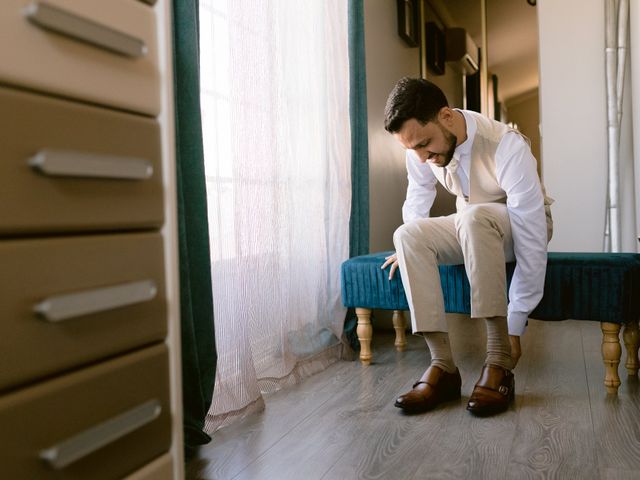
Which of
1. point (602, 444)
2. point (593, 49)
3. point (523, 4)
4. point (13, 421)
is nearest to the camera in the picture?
point (13, 421)

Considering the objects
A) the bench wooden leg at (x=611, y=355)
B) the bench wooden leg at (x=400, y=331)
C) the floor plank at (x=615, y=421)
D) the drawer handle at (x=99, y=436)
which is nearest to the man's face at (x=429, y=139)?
the bench wooden leg at (x=611, y=355)

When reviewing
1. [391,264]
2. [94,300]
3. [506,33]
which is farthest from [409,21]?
[506,33]

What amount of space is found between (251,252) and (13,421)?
126 centimetres

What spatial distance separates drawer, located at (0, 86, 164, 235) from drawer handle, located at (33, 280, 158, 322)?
0.08 m

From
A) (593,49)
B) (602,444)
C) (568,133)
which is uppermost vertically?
(593,49)

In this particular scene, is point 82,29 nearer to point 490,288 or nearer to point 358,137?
point 490,288

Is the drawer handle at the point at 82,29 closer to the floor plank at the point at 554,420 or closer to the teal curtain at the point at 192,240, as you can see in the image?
the teal curtain at the point at 192,240

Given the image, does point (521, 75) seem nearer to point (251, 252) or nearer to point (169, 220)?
point (251, 252)

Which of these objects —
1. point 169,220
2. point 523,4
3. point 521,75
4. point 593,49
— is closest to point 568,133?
point 593,49

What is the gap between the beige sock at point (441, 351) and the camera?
1.81 m

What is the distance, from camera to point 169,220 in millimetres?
→ 899

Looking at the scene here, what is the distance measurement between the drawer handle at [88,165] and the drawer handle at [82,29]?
0.13 m

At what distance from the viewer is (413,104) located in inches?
71.2

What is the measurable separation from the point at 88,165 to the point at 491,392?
1.28m
